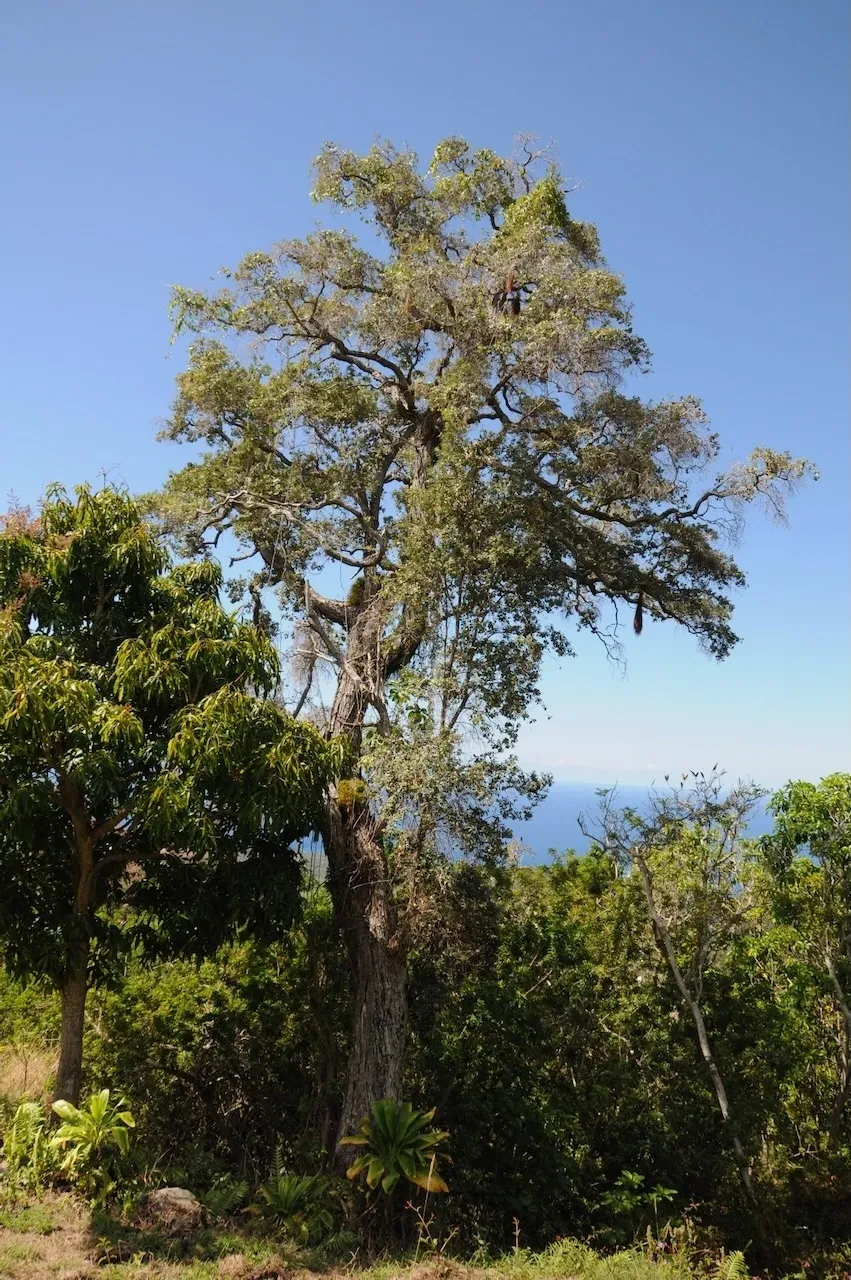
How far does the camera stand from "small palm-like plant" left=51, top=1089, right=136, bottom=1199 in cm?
581

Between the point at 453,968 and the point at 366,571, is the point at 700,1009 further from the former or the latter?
the point at 366,571

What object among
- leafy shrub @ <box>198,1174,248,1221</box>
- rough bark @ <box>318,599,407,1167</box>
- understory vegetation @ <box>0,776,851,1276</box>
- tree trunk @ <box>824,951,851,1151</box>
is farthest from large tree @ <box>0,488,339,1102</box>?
tree trunk @ <box>824,951,851,1151</box>

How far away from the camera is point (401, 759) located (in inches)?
285

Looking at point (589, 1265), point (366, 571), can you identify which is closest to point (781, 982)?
point (589, 1265)

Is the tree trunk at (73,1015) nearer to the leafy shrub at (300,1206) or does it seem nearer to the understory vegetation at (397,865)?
the understory vegetation at (397,865)

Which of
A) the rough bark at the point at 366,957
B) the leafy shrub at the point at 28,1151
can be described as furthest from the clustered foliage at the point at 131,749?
the leafy shrub at the point at 28,1151

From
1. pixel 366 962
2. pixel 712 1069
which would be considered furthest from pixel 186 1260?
pixel 712 1069

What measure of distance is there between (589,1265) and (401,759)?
3.86 meters

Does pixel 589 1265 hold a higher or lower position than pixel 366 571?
lower

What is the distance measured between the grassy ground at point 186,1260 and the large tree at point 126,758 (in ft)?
4.70

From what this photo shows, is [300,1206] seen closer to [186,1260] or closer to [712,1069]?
[186,1260]

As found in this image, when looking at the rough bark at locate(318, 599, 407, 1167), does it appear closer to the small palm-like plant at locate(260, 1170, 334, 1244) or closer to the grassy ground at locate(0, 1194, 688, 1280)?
the small palm-like plant at locate(260, 1170, 334, 1244)

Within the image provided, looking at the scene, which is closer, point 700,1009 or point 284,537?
point 700,1009

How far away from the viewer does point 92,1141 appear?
5.96 metres
